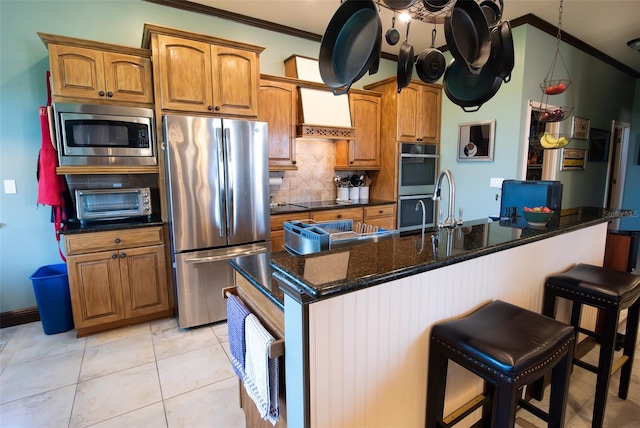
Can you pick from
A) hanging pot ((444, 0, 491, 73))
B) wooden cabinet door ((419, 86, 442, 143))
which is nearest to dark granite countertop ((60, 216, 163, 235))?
hanging pot ((444, 0, 491, 73))

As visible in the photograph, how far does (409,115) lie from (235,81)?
2116mm

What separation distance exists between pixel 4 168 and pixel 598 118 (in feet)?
22.7

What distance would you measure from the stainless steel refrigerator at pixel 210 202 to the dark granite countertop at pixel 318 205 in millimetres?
419

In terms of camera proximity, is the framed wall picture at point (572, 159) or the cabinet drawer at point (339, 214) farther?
the framed wall picture at point (572, 159)

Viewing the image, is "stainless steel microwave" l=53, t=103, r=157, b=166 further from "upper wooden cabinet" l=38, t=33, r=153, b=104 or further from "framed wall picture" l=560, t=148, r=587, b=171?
"framed wall picture" l=560, t=148, r=587, b=171

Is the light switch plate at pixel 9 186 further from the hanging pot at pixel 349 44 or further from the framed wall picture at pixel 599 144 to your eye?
the framed wall picture at pixel 599 144

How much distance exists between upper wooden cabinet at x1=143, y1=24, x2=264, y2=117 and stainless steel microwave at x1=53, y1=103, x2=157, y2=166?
0.88 feet

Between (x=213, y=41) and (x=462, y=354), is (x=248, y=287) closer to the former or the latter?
(x=462, y=354)

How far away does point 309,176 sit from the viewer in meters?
4.01

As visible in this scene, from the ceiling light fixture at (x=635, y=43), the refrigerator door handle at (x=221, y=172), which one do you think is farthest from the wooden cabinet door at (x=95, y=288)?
the ceiling light fixture at (x=635, y=43)

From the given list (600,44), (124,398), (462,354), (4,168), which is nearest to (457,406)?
(462,354)

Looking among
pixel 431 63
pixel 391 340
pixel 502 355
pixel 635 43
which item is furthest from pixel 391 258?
pixel 635 43

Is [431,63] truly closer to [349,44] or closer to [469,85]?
[469,85]

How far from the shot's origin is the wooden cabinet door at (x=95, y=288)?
100 inches
